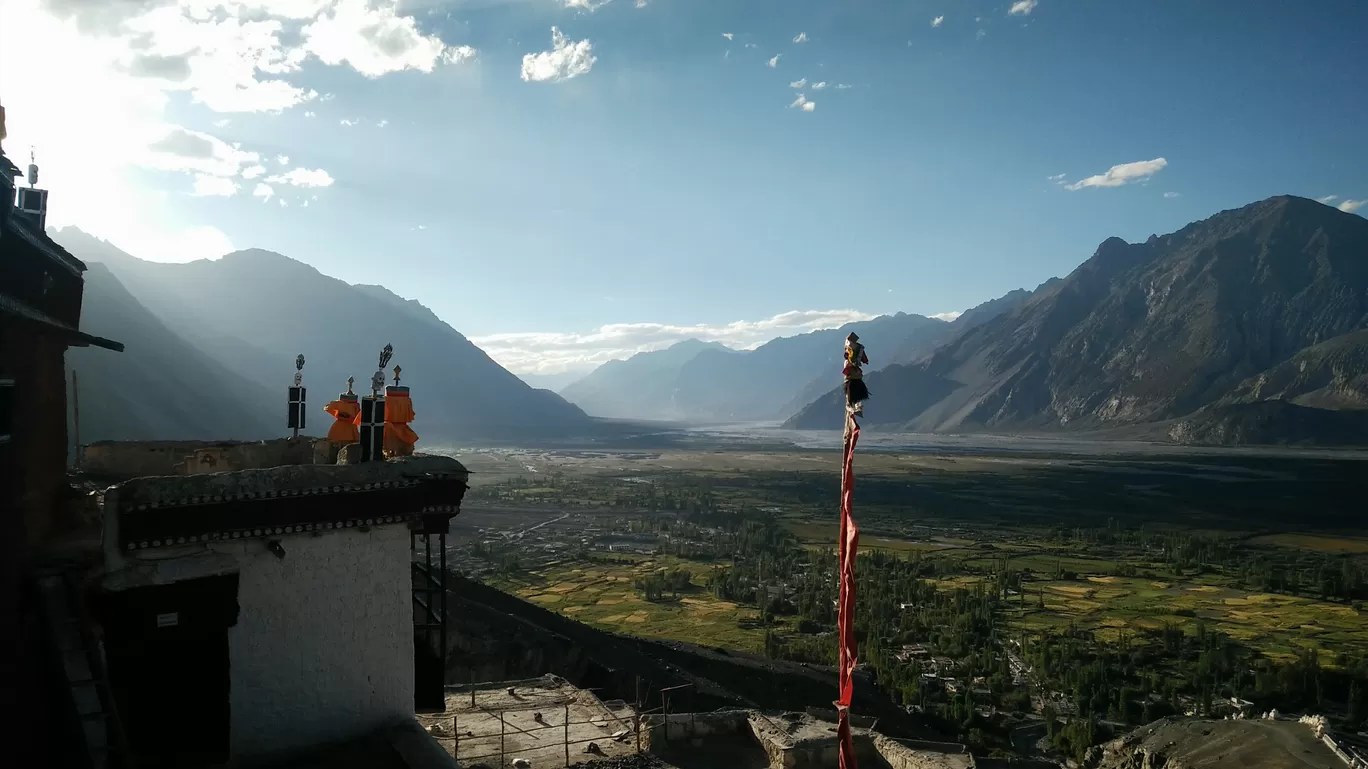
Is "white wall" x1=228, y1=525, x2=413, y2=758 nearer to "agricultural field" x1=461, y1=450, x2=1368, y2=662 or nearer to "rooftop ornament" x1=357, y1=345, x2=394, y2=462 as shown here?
"rooftop ornament" x1=357, y1=345, x2=394, y2=462

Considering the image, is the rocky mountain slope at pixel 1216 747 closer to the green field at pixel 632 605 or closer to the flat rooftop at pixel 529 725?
the green field at pixel 632 605

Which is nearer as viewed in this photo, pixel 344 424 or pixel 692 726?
pixel 344 424

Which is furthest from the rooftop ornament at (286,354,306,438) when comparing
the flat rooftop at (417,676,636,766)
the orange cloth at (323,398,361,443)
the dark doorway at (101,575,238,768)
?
the flat rooftop at (417,676,636,766)

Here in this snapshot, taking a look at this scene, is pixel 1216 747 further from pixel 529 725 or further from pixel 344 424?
pixel 344 424

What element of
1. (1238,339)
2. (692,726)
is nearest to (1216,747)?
(692,726)

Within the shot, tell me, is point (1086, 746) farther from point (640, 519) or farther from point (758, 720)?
point (640, 519)

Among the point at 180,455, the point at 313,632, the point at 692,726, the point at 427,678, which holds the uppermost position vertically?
the point at 180,455

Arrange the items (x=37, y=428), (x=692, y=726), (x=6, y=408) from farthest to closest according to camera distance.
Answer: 1. (x=692, y=726)
2. (x=37, y=428)
3. (x=6, y=408)
